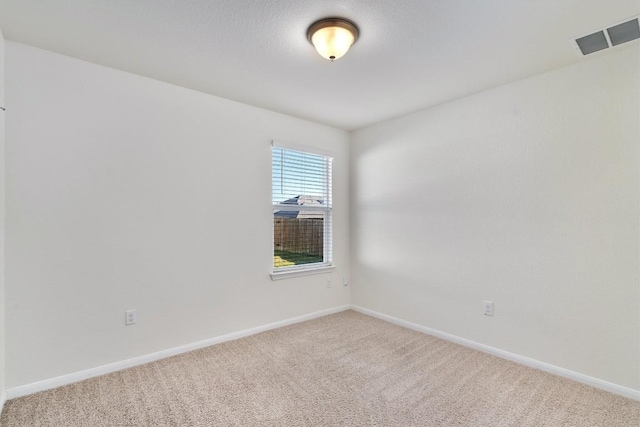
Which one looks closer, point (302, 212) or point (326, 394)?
point (326, 394)

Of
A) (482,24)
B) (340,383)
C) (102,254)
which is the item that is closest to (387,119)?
(482,24)

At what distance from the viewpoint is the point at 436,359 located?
2.65 metres

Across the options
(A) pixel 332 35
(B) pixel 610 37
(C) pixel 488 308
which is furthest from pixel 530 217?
(A) pixel 332 35

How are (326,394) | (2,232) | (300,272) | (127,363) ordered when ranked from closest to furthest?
(2,232) < (326,394) < (127,363) < (300,272)

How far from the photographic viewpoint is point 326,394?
2105mm

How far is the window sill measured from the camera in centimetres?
340

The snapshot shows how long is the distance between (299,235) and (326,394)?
74.2 inches

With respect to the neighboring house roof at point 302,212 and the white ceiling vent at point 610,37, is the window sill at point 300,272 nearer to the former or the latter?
the neighboring house roof at point 302,212

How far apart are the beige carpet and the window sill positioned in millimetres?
789

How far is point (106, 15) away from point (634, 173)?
3.48m

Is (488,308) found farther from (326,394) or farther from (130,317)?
(130,317)

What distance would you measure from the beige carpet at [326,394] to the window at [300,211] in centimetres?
106

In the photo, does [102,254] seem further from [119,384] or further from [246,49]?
[246,49]

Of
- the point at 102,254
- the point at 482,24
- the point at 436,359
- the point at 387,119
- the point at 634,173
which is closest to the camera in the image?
the point at 482,24
